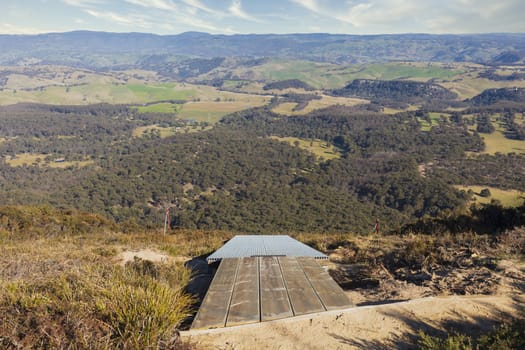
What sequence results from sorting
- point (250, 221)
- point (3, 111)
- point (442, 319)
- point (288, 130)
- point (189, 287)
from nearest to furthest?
point (442, 319) → point (189, 287) → point (250, 221) → point (288, 130) → point (3, 111)

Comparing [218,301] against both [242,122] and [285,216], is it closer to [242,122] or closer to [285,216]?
[285,216]

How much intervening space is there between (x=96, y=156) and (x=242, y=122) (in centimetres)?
7961

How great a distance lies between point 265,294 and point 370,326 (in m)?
2.07

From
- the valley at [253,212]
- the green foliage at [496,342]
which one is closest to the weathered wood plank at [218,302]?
the valley at [253,212]

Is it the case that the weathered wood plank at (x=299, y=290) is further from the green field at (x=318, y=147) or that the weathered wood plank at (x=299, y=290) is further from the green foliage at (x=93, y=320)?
the green field at (x=318, y=147)

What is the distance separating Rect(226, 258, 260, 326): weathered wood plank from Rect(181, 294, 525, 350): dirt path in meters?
0.19

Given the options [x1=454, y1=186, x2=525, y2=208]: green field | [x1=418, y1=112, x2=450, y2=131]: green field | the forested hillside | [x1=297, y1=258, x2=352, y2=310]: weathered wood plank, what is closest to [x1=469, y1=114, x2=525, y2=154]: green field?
the forested hillside

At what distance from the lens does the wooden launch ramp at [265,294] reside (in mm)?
5754

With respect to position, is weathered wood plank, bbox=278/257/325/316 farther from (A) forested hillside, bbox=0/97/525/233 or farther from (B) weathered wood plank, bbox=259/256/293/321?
(A) forested hillside, bbox=0/97/525/233

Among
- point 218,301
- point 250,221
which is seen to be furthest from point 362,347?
point 250,221

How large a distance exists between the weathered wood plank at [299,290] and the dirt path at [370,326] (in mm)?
211

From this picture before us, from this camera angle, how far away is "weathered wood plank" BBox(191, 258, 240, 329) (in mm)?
5477

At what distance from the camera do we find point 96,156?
410ft

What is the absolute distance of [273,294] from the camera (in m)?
6.62
